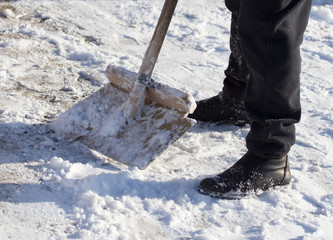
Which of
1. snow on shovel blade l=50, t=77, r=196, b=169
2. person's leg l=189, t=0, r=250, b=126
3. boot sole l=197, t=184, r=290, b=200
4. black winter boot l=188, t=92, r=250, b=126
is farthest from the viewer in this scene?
black winter boot l=188, t=92, r=250, b=126

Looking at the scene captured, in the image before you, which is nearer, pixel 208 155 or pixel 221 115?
pixel 208 155

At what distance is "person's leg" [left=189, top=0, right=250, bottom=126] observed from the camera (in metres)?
2.83

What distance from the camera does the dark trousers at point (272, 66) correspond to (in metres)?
2.14

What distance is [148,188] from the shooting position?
90.8 inches

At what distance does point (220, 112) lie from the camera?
296cm

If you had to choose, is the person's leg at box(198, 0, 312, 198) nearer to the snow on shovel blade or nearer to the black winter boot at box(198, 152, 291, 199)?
the black winter boot at box(198, 152, 291, 199)

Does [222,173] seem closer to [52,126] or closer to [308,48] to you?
[52,126]

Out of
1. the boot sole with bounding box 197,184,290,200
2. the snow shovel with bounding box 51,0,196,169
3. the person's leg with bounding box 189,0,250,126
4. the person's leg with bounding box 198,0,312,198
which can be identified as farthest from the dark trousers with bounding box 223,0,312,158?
the person's leg with bounding box 189,0,250,126

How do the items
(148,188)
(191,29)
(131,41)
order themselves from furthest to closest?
(191,29) < (131,41) < (148,188)

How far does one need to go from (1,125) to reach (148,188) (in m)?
0.87

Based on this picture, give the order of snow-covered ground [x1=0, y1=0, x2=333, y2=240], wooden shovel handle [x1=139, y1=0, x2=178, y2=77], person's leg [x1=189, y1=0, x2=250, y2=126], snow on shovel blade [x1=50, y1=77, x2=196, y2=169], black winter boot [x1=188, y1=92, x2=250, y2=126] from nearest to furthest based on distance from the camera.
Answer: snow-covered ground [x1=0, y1=0, x2=333, y2=240], snow on shovel blade [x1=50, y1=77, x2=196, y2=169], wooden shovel handle [x1=139, y1=0, x2=178, y2=77], person's leg [x1=189, y1=0, x2=250, y2=126], black winter boot [x1=188, y1=92, x2=250, y2=126]

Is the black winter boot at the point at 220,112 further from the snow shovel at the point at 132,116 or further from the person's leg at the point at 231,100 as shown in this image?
the snow shovel at the point at 132,116

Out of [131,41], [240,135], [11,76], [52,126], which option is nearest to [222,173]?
[240,135]

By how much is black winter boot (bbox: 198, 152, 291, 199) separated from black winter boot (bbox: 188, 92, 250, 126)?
57 cm
